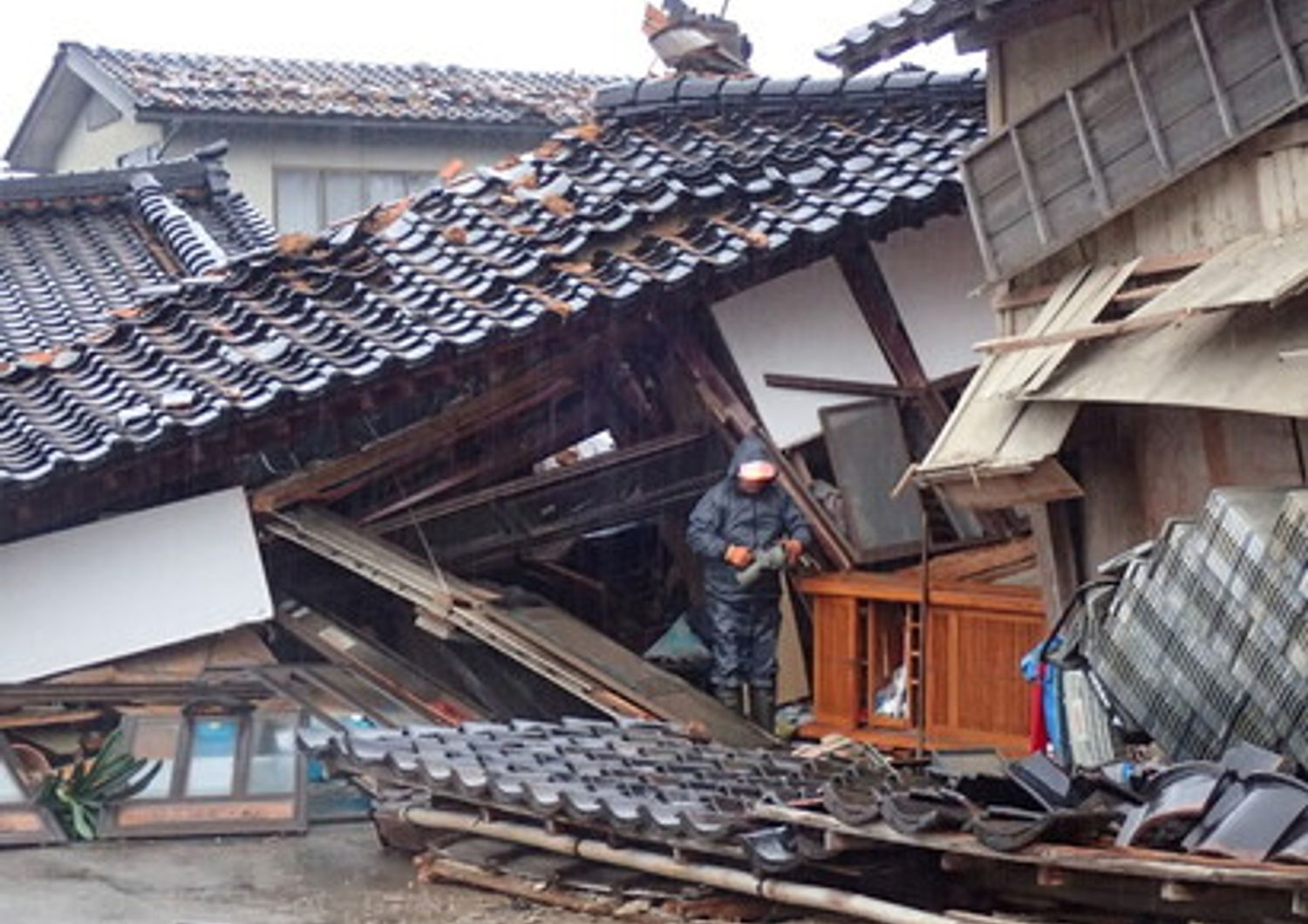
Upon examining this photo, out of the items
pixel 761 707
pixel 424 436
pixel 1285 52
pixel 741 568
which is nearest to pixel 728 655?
pixel 761 707

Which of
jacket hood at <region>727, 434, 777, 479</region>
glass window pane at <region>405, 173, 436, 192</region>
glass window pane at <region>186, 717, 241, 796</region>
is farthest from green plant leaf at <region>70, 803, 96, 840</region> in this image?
glass window pane at <region>405, 173, 436, 192</region>

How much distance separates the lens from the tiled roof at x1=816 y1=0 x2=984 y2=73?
36.5ft

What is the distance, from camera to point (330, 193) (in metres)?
28.8

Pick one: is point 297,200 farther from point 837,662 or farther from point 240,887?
point 240,887

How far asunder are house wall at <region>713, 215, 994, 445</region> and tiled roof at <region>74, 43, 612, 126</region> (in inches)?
479

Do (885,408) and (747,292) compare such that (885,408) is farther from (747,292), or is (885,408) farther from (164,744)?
(164,744)

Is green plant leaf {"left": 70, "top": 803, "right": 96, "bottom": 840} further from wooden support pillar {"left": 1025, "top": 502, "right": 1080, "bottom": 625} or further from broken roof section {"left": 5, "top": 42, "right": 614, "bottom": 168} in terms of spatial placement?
broken roof section {"left": 5, "top": 42, "right": 614, "bottom": 168}

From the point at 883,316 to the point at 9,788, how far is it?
24.0ft

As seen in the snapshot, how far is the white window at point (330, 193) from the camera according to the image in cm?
2859

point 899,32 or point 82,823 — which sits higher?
point 899,32

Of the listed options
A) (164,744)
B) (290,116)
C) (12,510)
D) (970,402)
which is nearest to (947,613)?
(970,402)

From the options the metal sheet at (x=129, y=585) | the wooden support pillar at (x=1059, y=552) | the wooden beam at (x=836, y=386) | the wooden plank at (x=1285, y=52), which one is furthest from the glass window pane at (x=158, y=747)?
the wooden plank at (x=1285, y=52)

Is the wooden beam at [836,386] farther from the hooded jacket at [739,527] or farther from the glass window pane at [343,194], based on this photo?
the glass window pane at [343,194]

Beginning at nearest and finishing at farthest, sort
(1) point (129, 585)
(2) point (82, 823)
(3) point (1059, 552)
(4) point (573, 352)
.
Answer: (3) point (1059, 552) → (2) point (82, 823) → (1) point (129, 585) → (4) point (573, 352)
